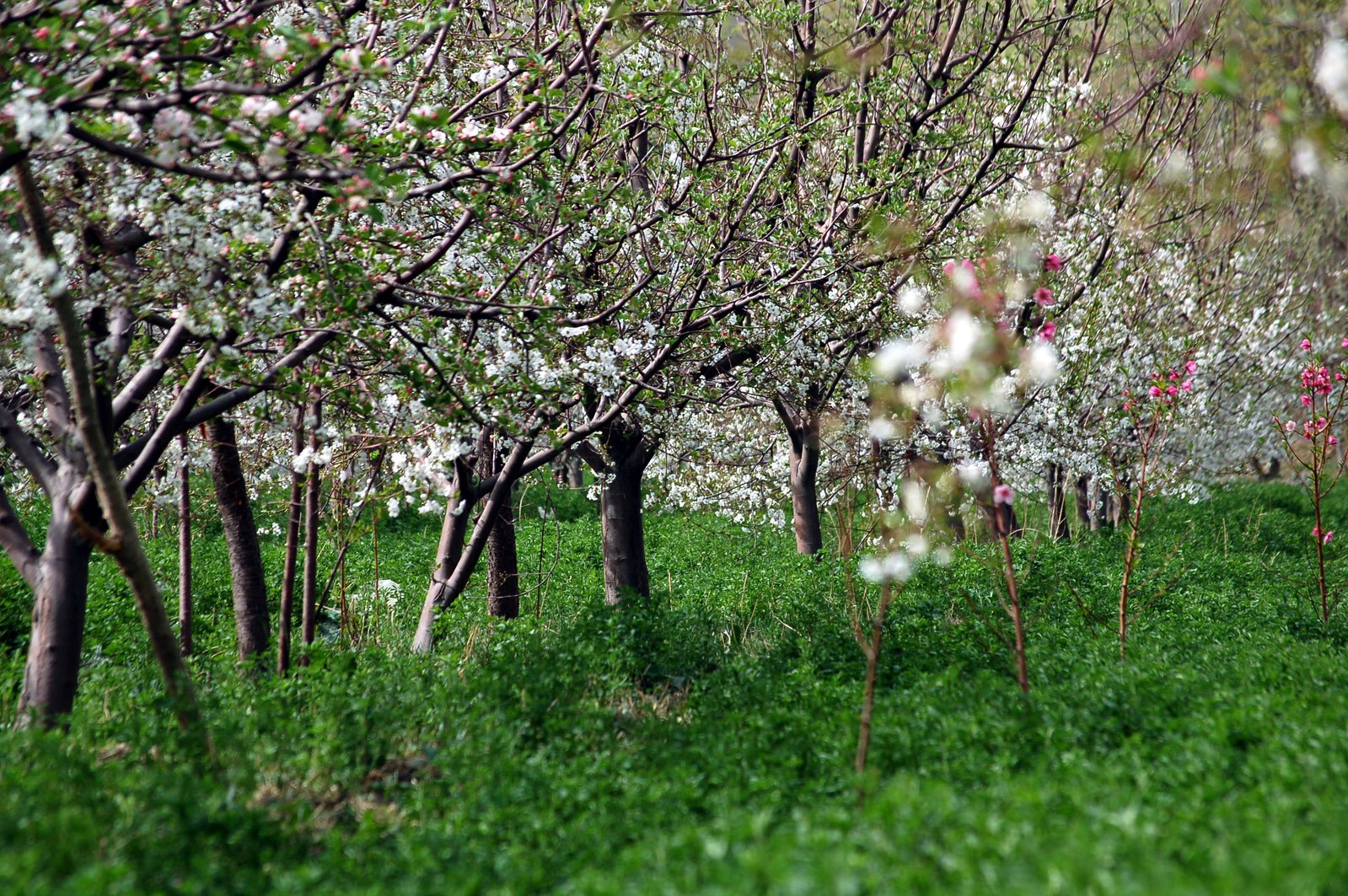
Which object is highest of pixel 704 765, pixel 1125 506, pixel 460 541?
pixel 460 541

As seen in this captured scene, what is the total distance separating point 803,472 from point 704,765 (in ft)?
25.3

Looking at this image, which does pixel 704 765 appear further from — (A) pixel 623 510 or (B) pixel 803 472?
(B) pixel 803 472

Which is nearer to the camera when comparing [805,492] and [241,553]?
[241,553]

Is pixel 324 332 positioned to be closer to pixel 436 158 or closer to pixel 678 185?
pixel 436 158

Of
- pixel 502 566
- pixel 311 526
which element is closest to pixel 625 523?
pixel 502 566

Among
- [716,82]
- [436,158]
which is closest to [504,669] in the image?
[436,158]

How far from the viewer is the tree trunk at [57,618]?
16.5 ft

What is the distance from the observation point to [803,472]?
1228 centimetres

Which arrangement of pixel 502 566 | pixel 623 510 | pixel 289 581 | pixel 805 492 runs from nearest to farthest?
pixel 289 581, pixel 502 566, pixel 623 510, pixel 805 492

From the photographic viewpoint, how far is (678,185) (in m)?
7.55

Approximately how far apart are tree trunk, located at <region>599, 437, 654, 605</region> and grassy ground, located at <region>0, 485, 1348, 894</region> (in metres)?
1.33

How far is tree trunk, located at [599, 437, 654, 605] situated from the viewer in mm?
9477

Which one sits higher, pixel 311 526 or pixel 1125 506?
pixel 311 526

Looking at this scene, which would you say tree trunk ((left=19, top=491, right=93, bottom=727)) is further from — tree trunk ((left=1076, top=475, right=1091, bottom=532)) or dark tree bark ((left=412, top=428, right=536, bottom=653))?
tree trunk ((left=1076, top=475, right=1091, bottom=532))
